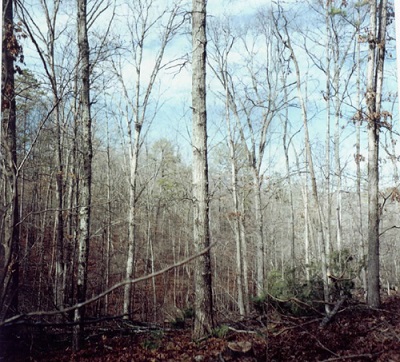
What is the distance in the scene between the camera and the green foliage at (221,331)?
3.04m

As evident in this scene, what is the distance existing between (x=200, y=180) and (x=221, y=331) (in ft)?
4.86

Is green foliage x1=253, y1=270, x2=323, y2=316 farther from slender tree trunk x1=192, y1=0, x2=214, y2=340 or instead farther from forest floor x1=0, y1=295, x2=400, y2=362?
slender tree trunk x1=192, y1=0, x2=214, y2=340

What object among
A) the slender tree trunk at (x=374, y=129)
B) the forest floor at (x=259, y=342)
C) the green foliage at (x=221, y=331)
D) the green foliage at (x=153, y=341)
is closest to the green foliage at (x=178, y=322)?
the forest floor at (x=259, y=342)

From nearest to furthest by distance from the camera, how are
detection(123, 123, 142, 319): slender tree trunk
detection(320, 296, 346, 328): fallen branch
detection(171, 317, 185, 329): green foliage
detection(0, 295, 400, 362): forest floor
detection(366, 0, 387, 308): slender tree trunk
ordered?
detection(0, 295, 400, 362): forest floor → detection(320, 296, 346, 328): fallen branch → detection(366, 0, 387, 308): slender tree trunk → detection(171, 317, 185, 329): green foliage → detection(123, 123, 142, 319): slender tree trunk

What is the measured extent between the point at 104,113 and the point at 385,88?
385 centimetres

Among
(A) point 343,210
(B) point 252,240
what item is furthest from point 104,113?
(A) point 343,210

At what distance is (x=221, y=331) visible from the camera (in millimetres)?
3111

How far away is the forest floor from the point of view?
2449 mm

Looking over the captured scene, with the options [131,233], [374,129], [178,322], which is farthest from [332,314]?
[131,233]

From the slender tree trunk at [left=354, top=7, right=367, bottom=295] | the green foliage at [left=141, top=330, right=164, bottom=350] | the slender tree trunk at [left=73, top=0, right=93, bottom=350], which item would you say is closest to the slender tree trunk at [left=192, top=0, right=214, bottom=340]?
the green foliage at [left=141, top=330, right=164, bottom=350]

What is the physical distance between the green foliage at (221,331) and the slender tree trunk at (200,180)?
3.7 inches

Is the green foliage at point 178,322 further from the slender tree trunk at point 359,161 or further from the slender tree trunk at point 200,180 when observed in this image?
the slender tree trunk at point 359,161

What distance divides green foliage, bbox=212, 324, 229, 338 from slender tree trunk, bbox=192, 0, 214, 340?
A: 0.09 m

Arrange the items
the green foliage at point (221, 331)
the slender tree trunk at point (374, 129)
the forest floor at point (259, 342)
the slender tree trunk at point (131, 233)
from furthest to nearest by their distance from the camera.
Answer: the slender tree trunk at point (131, 233) → the slender tree trunk at point (374, 129) → the green foliage at point (221, 331) → the forest floor at point (259, 342)
